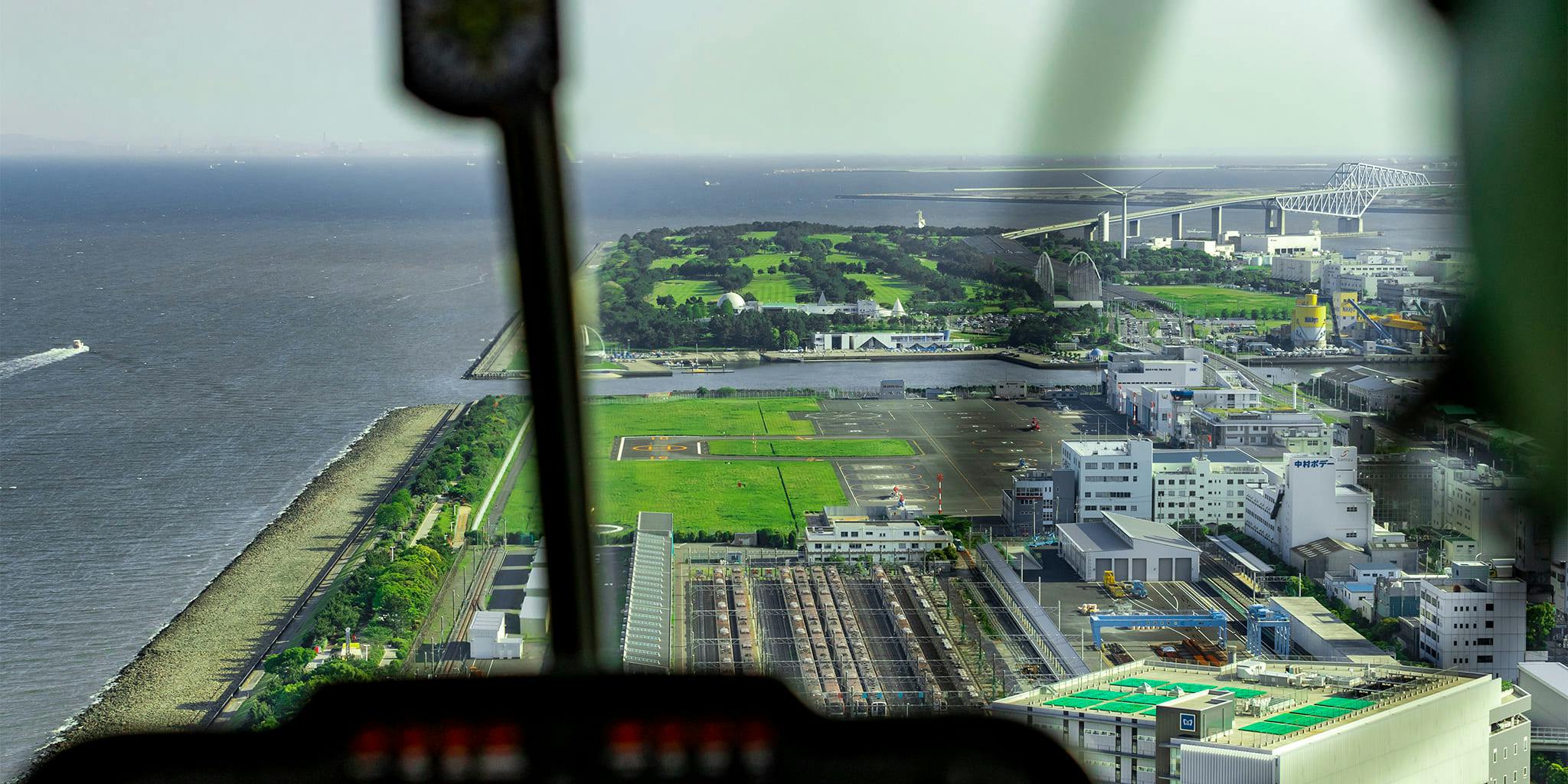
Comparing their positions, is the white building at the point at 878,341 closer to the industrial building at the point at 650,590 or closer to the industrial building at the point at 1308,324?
the industrial building at the point at 1308,324

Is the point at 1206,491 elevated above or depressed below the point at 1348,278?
below

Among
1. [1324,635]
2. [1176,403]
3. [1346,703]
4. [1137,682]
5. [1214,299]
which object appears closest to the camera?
[1346,703]

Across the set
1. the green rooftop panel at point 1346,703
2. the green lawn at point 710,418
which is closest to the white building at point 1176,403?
the green lawn at point 710,418

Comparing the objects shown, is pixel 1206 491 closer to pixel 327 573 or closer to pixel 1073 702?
pixel 1073 702

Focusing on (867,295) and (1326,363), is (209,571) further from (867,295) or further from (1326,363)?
(1326,363)

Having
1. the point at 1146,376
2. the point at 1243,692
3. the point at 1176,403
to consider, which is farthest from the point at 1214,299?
the point at 1243,692

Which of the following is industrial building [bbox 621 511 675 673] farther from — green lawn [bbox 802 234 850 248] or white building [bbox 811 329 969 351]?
white building [bbox 811 329 969 351]
